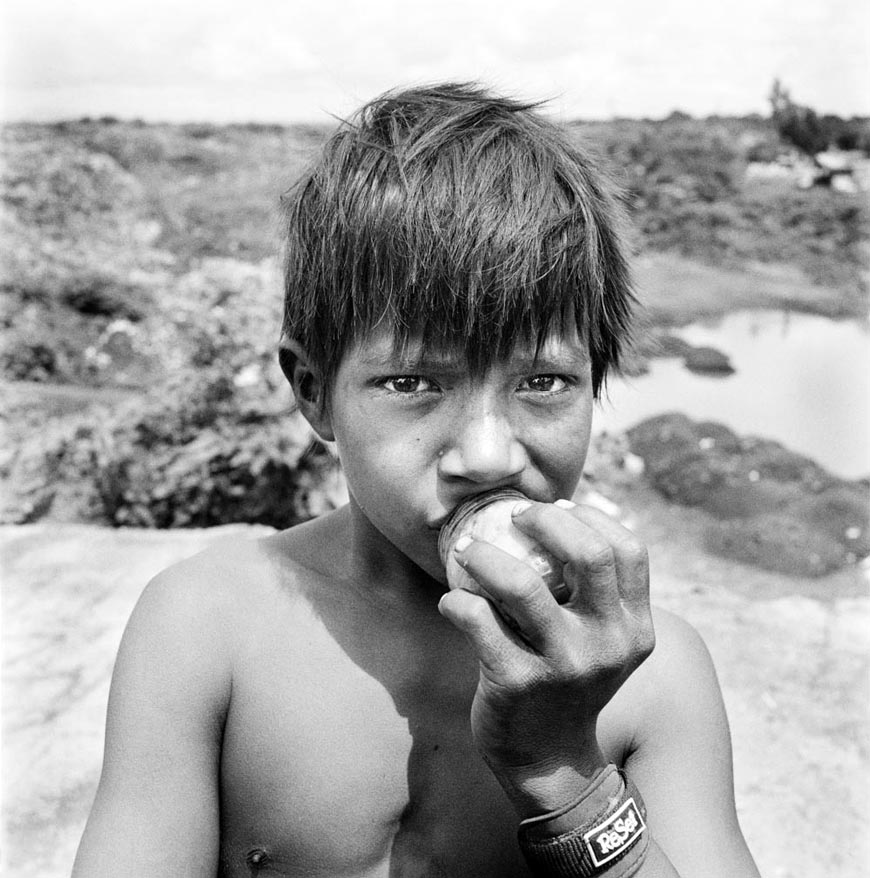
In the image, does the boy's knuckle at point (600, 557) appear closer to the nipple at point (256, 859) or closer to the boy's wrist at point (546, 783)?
the boy's wrist at point (546, 783)

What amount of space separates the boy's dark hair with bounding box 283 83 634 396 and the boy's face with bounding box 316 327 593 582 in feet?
0.12

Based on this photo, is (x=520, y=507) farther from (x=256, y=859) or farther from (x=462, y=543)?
(x=256, y=859)

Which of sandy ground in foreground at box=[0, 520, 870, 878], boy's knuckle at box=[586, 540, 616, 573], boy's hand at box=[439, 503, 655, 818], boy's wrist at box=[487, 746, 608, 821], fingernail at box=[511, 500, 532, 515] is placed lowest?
sandy ground in foreground at box=[0, 520, 870, 878]

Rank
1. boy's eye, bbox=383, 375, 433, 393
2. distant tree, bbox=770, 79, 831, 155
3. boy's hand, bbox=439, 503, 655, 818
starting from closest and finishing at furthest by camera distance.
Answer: boy's hand, bbox=439, 503, 655, 818
boy's eye, bbox=383, 375, 433, 393
distant tree, bbox=770, 79, 831, 155

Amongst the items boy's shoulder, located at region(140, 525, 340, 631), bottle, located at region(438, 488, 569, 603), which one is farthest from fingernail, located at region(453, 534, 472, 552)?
boy's shoulder, located at region(140, 525, 340, 631)

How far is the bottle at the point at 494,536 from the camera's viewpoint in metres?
1.52

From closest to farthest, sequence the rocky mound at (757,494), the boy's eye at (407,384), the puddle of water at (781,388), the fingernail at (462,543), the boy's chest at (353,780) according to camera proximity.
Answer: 1. the fingernail at (462,543)
2. the boy's eye at (407,384)
3. the boy's chest at (353,780)
4. the rocky mound at (757,494)
5. the puddle of water at (781,388)

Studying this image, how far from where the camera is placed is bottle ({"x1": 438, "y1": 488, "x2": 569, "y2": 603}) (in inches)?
59.8

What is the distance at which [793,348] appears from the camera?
18.2 ft

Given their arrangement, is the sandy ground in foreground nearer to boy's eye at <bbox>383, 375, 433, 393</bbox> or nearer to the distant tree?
boy's eye at <bbox>383, 375, 433, 393</bbox>

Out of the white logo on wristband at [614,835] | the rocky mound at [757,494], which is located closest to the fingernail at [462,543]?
the white logo on wristband at [614,835]

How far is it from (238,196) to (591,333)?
15.7 ft

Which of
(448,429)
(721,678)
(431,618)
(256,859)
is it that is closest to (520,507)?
(448,429)

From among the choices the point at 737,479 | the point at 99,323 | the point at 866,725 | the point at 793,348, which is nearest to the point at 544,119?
the point at 866,725
